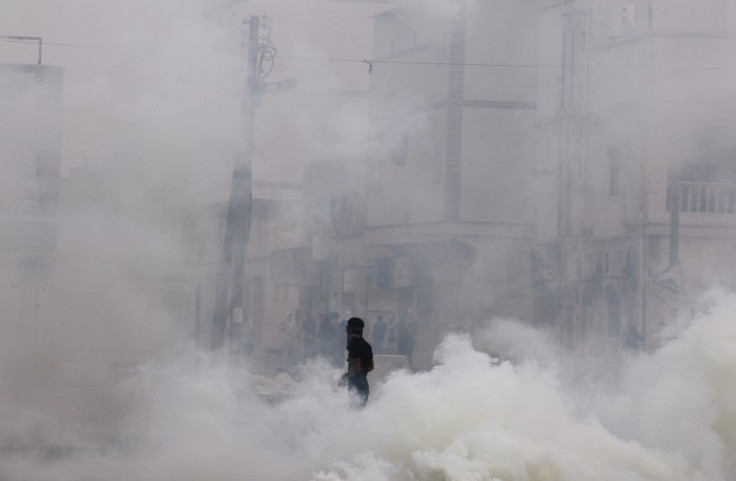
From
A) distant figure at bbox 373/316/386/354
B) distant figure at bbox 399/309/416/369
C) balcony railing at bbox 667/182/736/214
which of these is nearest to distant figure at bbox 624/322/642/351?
balcony railing at bbox 667/182/736/214

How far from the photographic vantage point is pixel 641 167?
29484 millimetres

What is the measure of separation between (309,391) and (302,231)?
90.3ft

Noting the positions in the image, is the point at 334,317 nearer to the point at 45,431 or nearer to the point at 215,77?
the point at 215,77

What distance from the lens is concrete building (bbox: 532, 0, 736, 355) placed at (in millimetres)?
28688

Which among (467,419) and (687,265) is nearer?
(467,419)

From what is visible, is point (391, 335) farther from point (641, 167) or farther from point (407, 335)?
point (641, 167)

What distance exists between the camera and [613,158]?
99.8 feet

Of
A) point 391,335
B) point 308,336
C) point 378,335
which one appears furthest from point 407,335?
point 391,335

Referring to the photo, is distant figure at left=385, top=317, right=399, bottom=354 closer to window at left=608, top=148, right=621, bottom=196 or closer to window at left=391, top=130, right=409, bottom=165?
window at left=391, top=130, right=409, bottom=165

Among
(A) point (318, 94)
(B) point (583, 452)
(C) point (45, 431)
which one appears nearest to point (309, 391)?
(C) point (45, 431)

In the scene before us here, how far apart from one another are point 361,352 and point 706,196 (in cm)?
1801

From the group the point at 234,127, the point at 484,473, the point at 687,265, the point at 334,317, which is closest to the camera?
the point at 484,473

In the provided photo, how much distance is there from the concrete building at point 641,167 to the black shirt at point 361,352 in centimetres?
1455

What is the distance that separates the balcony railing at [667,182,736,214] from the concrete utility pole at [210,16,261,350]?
954 centimetres
